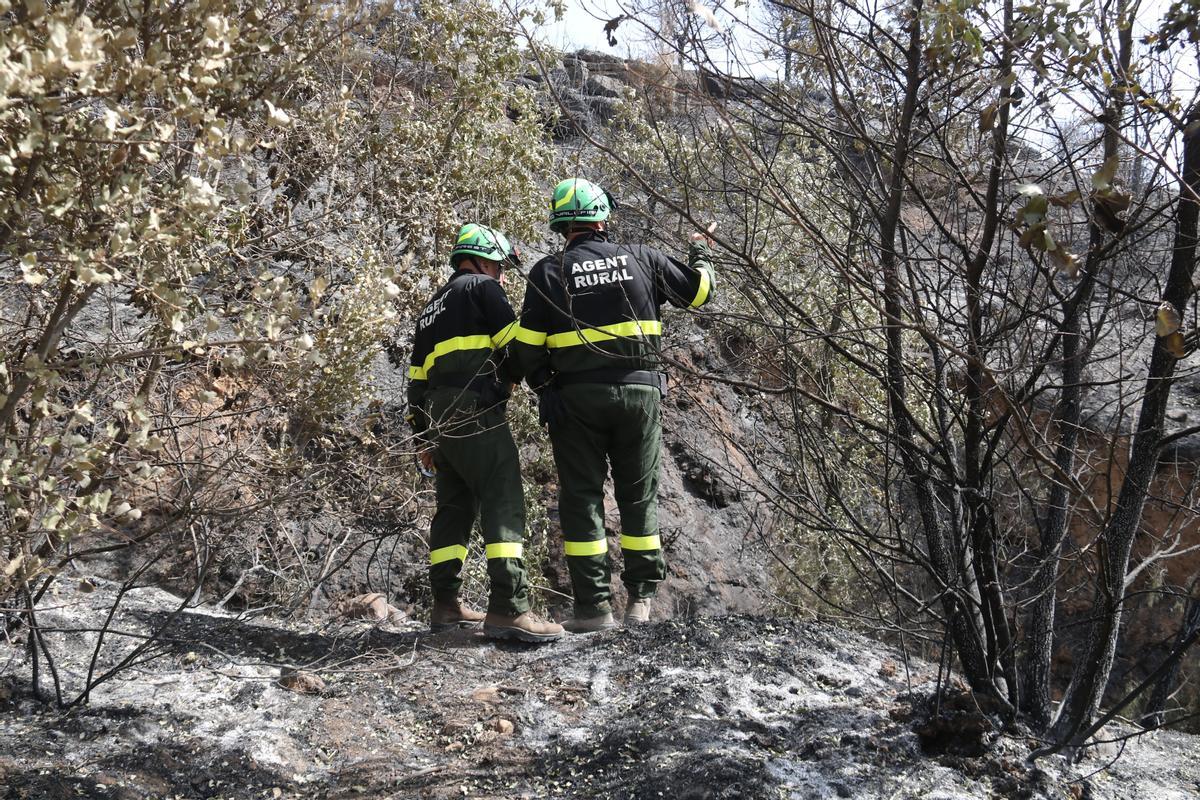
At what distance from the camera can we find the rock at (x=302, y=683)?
154 inches

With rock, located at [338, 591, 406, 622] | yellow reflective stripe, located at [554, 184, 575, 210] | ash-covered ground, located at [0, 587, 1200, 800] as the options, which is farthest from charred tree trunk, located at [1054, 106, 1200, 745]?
rock, located at [338, 591, 406, 622]

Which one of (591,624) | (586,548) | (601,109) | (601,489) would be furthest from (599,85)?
(591,624)

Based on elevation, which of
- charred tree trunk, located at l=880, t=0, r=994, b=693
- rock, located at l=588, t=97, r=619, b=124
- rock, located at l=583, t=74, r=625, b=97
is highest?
rock, located at l=583, t=74, r=625, b=97

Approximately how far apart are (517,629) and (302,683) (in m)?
1.05

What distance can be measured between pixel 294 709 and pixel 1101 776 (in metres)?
2.86

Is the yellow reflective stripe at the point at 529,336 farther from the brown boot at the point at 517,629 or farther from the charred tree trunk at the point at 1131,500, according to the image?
the charred tree trunk at the point at 1131,500

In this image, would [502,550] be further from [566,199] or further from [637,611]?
[566,199]

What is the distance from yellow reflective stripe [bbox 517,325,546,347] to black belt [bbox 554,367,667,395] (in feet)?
0.63

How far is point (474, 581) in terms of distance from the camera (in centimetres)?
632

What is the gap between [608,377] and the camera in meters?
4.73

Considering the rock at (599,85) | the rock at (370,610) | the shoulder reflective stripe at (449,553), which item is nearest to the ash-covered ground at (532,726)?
the shoulder reflective stripe at (449,553)

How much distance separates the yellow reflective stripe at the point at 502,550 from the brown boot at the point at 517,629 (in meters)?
0.27

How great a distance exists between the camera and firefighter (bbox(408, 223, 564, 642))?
184 inches

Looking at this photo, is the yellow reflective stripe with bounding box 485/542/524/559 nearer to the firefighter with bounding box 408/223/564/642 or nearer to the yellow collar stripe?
the firefighter with bounding box 408/223/564/642
